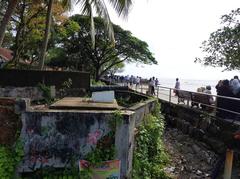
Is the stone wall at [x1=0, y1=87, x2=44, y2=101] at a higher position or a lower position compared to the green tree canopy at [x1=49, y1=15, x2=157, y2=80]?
lower

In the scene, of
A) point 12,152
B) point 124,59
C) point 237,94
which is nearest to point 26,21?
point 237,94

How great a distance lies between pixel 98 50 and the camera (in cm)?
4397

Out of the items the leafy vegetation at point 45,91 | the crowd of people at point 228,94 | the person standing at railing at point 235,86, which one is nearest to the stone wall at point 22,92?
the leafy vegetation at point 45,91

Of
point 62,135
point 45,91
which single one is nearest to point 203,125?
point 45,91

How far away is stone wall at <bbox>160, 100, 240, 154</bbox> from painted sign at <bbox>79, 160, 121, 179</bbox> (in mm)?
2636

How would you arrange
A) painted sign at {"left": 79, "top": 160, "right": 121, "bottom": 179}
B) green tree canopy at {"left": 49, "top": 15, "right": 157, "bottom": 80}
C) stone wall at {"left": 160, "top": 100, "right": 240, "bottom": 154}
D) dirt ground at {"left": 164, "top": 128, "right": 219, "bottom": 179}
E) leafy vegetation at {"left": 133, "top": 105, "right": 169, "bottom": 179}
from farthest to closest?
green tree canopy at {"left": 49, "top": 15, "right": 157, "bottom": 80}
stone wall at {"left": 160, "top": 100, "right": 240, "bottom": 154}
dirt ground at {"left": 164, "top": 128, "right": 219, "bottom": 179}
leafy vegetation at {"left": 133, "top": 105, "right": 169, "bottom": 179}
painted sign at {"left": 79, "top": 160, "right": 121, "bottom": 179}

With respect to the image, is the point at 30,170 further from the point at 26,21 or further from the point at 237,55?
the point at 26,21

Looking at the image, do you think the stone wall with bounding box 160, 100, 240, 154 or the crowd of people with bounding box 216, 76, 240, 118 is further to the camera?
the crowd of people with bounding box 216, 76, 240, 118

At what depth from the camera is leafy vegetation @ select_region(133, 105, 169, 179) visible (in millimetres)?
7137

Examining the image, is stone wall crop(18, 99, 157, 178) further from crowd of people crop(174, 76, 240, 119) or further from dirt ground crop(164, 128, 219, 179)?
crowd of people crop(174, 76, 240, 119)

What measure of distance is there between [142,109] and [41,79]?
4459 mm

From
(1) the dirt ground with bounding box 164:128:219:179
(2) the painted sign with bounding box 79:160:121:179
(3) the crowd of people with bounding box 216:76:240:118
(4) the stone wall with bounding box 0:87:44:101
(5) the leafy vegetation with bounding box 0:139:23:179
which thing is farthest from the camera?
(4) the stone wall with bounding box 0:87:44:101

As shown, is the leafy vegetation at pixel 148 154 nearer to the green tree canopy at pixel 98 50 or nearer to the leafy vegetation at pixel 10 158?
the leafy vegetation at pixel 10 158

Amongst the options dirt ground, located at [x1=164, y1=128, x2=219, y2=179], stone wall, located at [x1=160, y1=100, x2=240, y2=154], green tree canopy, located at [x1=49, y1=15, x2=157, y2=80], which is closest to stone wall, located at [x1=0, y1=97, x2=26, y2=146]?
dirt ground, located at [x1=164, y1=128, x2=219, y2=179]
